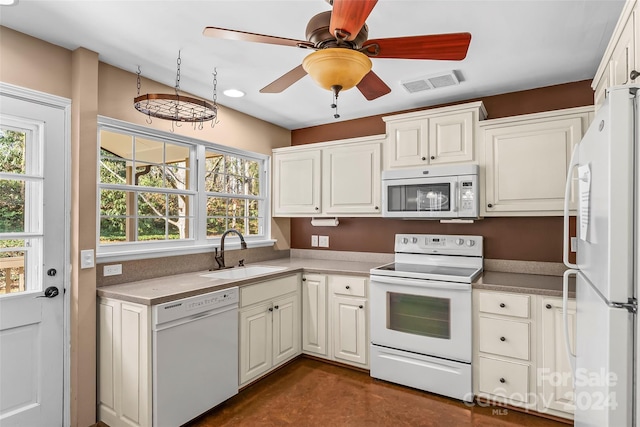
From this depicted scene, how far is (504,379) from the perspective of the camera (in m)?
2.44

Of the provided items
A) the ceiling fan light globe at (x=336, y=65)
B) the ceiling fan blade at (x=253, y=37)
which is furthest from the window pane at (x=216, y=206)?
the ceiling fan light globe at (x=336, y=65)

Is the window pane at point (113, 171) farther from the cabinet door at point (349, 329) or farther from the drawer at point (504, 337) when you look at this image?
the drawer at point (504, 337)

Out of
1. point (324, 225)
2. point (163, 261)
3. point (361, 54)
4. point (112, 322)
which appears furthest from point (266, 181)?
point (361, 54)

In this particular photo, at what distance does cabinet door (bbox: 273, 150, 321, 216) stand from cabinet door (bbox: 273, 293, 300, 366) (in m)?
0.98

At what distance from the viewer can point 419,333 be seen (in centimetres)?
272

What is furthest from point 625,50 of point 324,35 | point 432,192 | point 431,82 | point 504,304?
point 504,304

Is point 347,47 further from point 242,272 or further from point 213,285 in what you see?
point 242,272

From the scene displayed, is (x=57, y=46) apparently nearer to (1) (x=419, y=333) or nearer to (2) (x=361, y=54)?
(2) (x=361, y=54)

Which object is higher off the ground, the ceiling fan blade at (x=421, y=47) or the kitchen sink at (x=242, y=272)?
the ceiling fan blade at (x=421, y=47)

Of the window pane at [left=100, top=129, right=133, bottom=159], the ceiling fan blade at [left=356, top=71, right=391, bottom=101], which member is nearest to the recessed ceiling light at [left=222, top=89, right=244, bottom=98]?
the window pane at [left=100, top=129, right=133, bottom=159]

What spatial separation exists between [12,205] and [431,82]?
2.93m

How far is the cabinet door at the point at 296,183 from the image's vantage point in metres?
3.67

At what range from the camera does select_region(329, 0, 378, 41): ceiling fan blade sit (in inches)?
43.7

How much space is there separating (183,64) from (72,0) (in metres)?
0.76
